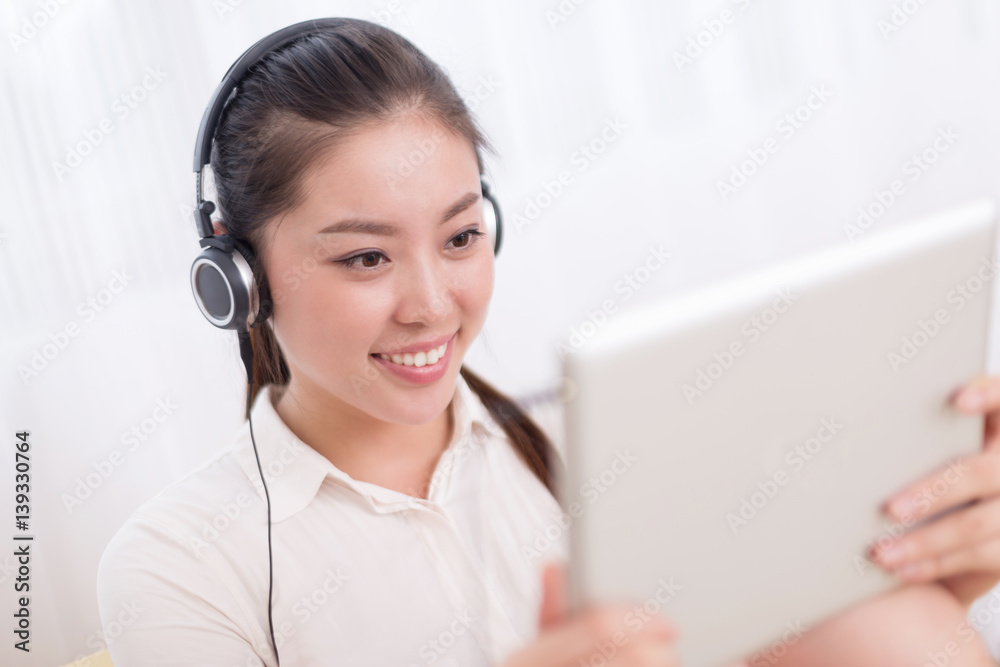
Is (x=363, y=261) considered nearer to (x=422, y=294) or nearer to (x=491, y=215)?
A: (x=422, y=294)

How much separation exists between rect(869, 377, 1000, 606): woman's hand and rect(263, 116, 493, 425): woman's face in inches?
22.0

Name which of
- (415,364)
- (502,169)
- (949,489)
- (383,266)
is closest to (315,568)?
(415,364)

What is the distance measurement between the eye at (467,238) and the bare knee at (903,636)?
Result: 0.62 m

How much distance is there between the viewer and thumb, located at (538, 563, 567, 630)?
1.96 feet

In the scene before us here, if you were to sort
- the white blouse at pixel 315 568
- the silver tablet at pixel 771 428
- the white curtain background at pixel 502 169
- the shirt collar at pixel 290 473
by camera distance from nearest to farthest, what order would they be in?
the silver tablet at pixel 771 428 < the white blouse at pixel 315 568 < the shirt collar at pixel 290 473 < the white curtain background at pixel 502 169

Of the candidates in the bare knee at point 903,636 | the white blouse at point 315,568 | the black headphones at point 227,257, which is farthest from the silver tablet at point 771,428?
the black headphones at point 227,257

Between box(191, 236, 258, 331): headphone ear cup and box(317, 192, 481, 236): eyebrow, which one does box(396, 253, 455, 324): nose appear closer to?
box(317, 192, 481, 236): eyebrow

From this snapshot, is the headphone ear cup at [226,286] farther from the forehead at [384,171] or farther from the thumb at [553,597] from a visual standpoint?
the thumb at [553,597]

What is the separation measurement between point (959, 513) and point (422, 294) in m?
0.62

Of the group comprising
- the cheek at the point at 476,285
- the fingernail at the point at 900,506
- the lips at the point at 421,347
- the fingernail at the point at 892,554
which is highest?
the cheek at the point at 476,285

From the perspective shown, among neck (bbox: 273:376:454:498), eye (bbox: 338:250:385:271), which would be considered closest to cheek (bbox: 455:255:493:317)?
eye (bbox: 338:250:385:271)

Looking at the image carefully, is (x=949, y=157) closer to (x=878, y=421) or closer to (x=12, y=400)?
(x=878, y=421)

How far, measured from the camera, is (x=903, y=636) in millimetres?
954

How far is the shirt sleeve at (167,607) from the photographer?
1014 mm
